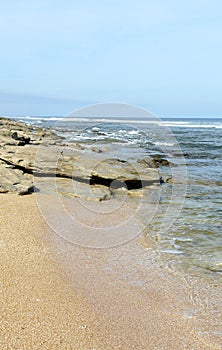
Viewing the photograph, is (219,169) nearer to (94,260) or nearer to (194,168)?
(194,168)

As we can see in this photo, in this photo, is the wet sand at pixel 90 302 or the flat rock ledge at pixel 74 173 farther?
the flat rock ledge at pixel 74 173

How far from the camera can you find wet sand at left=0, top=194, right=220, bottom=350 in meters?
3.20

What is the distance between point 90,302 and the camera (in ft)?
12.7

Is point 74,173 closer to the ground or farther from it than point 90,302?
farther from it

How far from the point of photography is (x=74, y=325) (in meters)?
3.38

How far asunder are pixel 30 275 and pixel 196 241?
2.97 metres

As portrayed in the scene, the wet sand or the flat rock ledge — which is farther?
the flat rock ledge

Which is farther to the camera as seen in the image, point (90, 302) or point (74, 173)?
point (74, 173)

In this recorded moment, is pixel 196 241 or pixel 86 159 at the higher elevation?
pixel 86 159

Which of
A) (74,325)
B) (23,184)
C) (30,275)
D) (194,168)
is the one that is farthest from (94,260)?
(194,168)

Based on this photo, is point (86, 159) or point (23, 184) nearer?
point (23, 184)

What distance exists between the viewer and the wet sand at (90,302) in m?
3.20

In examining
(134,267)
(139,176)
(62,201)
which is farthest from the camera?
(139,176)

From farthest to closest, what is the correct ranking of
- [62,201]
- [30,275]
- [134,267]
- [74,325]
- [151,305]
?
[62,201] < [134,267] < [30,275] < [151,305] < [74,325]
